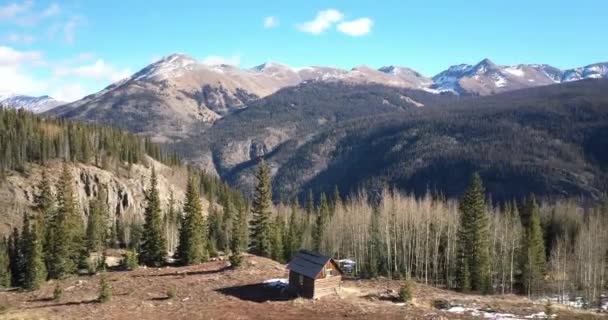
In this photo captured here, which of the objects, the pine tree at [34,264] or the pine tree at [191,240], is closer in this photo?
the pine tree at [34,264]

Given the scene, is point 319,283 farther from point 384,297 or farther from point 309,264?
point 384,297

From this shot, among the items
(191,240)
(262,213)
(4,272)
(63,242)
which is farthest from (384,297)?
(4,272)

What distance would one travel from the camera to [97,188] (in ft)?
461

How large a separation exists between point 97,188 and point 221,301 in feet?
336

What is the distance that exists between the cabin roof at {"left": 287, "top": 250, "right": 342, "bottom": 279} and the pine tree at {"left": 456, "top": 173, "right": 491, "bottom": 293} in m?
26.8

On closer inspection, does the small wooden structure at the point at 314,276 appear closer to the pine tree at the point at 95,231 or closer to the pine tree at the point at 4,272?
the pine tree at the point at 4,272

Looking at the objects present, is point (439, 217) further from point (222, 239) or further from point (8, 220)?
point (8, 220)

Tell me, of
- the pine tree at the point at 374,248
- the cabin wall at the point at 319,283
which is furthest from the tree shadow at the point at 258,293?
the pine tree at the point at 374,248

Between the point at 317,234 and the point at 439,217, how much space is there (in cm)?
2629

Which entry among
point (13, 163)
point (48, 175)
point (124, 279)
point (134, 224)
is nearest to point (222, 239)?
point (134, 224)

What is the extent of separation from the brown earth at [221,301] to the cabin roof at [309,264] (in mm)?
2785

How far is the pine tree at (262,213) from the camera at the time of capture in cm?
7938

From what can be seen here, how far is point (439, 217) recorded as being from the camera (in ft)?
292

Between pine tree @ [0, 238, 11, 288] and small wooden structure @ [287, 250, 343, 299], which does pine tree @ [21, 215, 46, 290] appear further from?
small wooden structure @ [287, 250, 343, 299]
